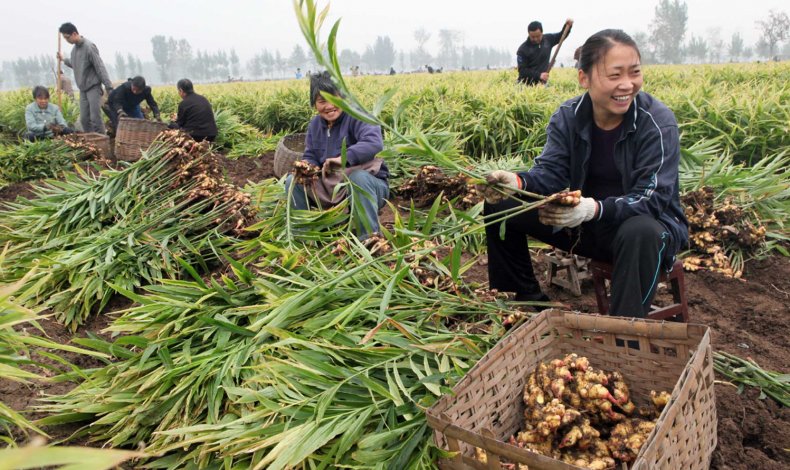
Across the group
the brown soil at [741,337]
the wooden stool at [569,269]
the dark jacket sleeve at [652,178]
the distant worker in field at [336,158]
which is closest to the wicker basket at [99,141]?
the distant worker in field at [336,158]

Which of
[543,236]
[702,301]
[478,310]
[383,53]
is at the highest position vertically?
[383,53]

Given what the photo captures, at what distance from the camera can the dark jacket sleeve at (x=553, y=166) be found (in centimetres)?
220

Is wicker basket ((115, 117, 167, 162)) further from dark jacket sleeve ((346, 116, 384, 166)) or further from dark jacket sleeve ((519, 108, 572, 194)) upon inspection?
dark jacket sleeve ((519, 108, 572, 194))

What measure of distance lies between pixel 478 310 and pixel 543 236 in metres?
0.45

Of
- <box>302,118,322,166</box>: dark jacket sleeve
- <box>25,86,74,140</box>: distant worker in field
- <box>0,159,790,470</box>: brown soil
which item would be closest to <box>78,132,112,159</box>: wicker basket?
<box>25,86,74,140</box>: distant worker in field

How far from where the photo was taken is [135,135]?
581cm

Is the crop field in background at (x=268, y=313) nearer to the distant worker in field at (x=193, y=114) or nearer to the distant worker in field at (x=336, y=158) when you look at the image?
the distant worker in field at (x=336, y=158)

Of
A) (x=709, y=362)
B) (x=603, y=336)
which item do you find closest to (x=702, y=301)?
(x=603, y=336)

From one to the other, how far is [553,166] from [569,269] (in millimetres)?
618

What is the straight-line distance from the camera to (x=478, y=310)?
2006 millimetres

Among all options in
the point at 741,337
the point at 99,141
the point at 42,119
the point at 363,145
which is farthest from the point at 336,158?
the point at 42,119

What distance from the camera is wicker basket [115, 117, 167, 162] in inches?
227

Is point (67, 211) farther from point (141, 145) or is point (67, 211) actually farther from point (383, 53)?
point (383, 53)

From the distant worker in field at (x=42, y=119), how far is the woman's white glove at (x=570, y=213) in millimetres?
6877
